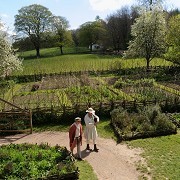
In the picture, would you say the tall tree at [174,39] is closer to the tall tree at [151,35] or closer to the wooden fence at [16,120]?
the tall tree at [151,35]

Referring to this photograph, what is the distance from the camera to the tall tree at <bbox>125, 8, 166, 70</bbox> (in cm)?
3316

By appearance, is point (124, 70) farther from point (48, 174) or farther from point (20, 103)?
point (48, 174)

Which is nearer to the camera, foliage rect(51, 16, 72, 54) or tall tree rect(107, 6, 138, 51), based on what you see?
foliage rect(51, 16, 72, 54)

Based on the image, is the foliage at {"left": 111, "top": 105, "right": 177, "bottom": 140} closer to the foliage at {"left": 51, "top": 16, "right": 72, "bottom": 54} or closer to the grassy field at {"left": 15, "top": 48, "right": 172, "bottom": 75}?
the grassy field at {"left": 15, "top": 48, "right": 172, "bottom": 75}

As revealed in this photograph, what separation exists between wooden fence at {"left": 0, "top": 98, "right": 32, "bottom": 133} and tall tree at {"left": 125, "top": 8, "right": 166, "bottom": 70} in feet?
65.6

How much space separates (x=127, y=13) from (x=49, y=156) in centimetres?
6538

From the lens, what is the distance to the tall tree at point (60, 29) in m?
65.2

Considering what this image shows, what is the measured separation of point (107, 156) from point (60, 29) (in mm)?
56730

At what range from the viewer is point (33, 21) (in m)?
60.3

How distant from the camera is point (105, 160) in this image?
12664 millimetres

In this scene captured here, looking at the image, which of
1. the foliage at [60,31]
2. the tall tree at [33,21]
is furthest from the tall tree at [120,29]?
the tall tree at [33,21]

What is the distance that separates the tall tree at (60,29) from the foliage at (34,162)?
54130mm

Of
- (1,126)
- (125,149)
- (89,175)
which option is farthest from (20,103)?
(89,175)

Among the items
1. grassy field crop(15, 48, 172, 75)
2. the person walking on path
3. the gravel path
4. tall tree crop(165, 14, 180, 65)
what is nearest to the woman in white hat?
the gravel path
